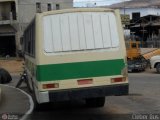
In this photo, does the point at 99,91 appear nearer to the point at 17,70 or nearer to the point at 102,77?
the point at 102,77

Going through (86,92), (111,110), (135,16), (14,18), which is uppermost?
(86,92)

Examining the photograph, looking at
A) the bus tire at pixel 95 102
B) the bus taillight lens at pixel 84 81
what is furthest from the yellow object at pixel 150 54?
the bus taillight lens at pixel 84 81

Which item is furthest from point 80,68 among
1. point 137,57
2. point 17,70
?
point 17,70

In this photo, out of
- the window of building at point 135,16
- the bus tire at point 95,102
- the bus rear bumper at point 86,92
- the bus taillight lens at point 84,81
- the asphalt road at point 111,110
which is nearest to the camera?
the bus rear bumper at point 86,92

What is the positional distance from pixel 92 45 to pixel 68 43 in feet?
2.19

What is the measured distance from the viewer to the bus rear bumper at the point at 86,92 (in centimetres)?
1342

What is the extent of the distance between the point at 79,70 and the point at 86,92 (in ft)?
2.06

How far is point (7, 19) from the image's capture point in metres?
69.0

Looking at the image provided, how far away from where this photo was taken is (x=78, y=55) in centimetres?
1367

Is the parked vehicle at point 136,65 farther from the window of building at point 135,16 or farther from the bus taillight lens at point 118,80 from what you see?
the window of building at point 135,16

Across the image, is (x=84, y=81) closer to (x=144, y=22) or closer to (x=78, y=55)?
(x=78, y=55)

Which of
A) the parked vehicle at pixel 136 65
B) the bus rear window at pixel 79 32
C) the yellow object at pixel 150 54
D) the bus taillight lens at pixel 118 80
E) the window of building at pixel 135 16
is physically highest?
the bus rear window at pixel 79 32

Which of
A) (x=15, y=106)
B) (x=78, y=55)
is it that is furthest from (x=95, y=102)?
(x=78, y=55)

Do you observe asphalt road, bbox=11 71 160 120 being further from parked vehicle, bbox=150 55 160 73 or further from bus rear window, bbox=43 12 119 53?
parked vehicle, bbox=150 55 160 73
